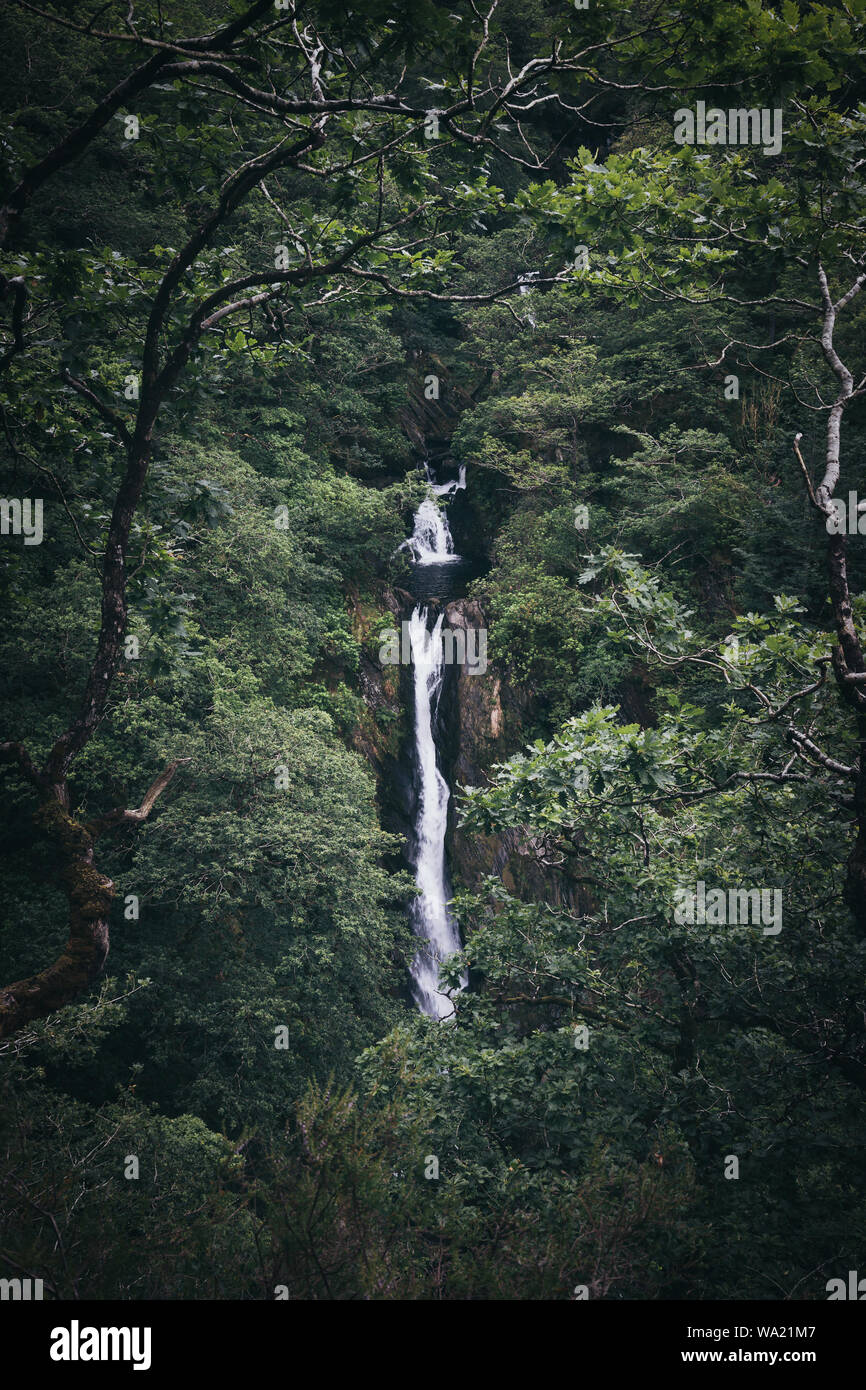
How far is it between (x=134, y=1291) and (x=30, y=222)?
14.3 meters

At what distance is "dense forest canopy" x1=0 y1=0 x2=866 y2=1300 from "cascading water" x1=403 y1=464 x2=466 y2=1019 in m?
0.78

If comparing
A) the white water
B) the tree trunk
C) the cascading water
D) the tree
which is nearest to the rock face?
the cascading water

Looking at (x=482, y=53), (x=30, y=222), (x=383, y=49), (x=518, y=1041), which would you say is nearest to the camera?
(x=383, y=49)

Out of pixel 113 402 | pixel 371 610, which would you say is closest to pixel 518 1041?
pixel 113 402

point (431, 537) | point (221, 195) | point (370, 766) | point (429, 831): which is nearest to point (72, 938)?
point (221, 195)

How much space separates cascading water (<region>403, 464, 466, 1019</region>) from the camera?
14305 mm

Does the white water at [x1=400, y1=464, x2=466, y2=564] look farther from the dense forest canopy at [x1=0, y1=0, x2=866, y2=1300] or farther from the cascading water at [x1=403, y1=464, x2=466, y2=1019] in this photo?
the dense forest canopy at [x1=0, y1=0, x2=866, y2=1300]

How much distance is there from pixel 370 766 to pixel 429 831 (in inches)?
74.6

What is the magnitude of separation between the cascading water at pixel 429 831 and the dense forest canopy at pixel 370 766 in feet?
2.57

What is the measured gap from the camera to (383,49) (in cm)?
337

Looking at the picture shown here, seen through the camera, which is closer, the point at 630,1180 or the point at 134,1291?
the point at 134,1291

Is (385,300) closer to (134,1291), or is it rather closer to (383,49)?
(383,49)

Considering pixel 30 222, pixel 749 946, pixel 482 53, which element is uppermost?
pixel 30 222

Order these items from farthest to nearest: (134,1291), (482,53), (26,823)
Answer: (26,823), (134,1291), (482,53)
